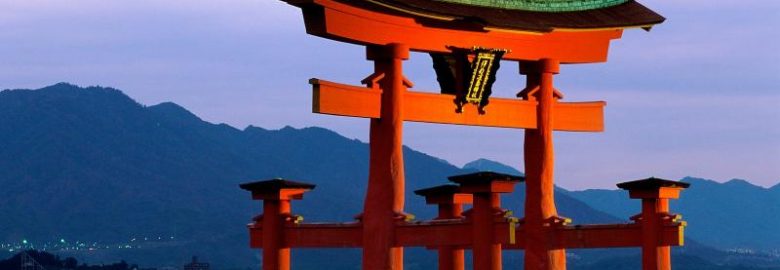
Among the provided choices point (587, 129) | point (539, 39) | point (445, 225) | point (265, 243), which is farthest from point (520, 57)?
point (265, 243)

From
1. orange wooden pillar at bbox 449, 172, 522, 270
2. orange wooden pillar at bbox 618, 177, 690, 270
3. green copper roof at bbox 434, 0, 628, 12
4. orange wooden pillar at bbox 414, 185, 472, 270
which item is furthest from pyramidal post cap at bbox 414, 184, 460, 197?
green copper roof at bbox 434, 0, 628, 12

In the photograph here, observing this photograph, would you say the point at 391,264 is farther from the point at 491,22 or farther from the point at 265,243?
the point at 491,22

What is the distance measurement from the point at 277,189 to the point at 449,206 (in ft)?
9.97

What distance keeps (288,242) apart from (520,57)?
430cm

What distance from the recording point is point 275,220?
18.4 metres

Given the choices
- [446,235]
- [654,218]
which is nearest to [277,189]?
[446,235]

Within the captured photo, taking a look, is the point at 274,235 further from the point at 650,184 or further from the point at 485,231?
the point at 650,184

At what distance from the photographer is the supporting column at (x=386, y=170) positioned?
17844 millimetres

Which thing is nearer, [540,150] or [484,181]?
[484,181]

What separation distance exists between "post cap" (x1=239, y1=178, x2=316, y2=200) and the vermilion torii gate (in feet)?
0.07

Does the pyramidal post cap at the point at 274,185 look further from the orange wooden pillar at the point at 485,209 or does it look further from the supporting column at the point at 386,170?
the orange wooden pillar at the point at 485,209

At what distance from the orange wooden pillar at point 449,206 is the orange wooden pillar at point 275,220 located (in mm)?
2237

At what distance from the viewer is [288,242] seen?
18.5 m

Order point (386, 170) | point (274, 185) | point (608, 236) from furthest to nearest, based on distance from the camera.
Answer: point (608, 236) → point (274, 185) → point (386, 170)
